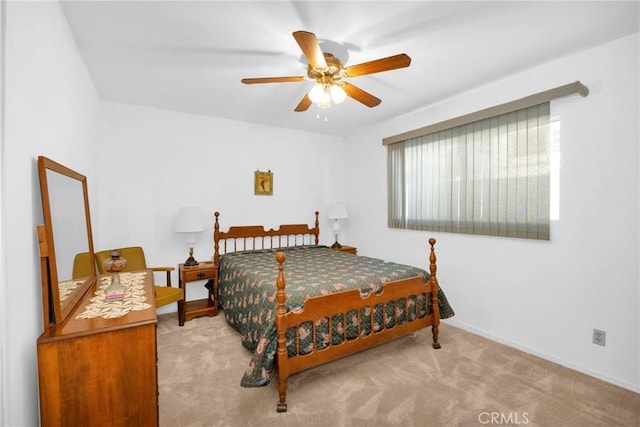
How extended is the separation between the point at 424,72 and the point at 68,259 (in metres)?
3.09

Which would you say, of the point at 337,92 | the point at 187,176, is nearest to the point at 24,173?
the point at 337,92

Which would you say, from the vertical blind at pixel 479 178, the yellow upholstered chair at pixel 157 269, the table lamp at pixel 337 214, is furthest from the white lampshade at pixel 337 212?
the yellow upholstered chair at pixel 157 269

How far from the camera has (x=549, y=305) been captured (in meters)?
2.72

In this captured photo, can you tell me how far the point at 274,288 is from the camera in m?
2.41

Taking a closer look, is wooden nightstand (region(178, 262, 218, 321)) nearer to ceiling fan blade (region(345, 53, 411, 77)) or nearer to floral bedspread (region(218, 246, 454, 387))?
floral bedspread (region(218, 246, 454, 387))

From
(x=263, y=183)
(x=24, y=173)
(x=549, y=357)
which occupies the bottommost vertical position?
(x=549, y=357)

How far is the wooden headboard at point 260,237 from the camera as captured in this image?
4.18 meters

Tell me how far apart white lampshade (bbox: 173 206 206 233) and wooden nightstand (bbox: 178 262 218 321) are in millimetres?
468

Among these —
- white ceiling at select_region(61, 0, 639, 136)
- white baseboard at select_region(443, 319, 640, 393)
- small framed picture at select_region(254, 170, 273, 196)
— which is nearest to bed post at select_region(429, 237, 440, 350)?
white baseboard at select_region(443, 319, 640, 393)

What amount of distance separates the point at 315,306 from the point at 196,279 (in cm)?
208

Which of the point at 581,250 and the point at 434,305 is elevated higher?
the point at 581,250

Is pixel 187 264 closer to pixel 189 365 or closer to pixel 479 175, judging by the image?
pixel 189 365

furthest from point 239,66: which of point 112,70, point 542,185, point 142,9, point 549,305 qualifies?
point 549,305

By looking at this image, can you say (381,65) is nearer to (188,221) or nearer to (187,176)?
(188,221)
